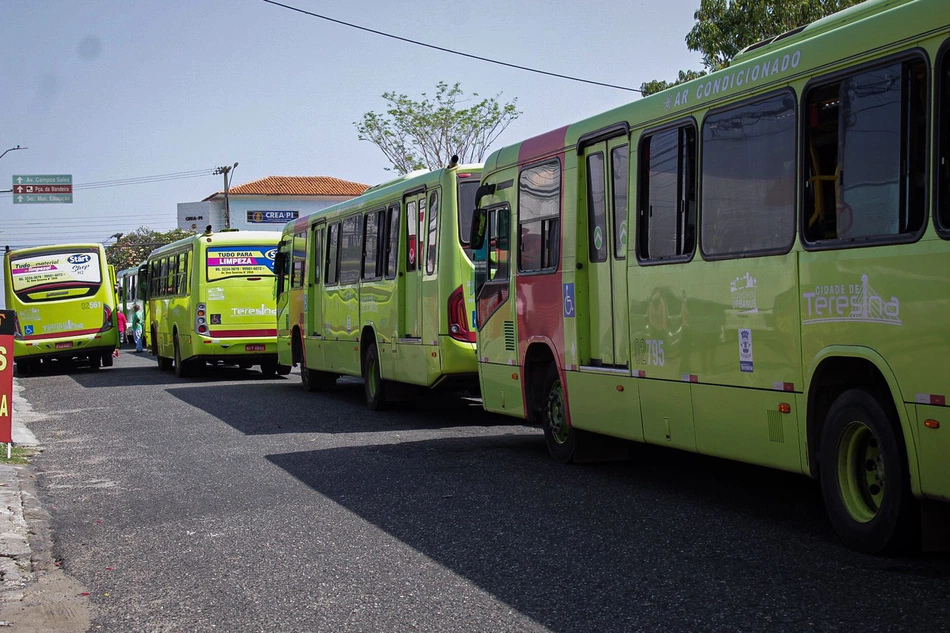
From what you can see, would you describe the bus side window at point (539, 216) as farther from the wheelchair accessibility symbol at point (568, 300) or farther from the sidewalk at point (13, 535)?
the sidewalk at point (13, 535)

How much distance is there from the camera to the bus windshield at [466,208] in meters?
13.9

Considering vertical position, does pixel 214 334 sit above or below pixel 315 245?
below

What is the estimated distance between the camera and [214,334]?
24.4 m

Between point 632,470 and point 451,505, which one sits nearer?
point 451,505

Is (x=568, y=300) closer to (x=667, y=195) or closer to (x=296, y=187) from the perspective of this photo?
(x=667, y=195)

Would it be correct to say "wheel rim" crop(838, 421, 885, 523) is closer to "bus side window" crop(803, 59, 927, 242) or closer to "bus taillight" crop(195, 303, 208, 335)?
"bus side window" crop(803, 59, 927, 242)

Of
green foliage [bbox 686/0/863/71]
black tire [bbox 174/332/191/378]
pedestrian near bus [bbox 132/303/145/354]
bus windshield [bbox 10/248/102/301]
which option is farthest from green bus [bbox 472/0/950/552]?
pedestrian near bus [bbox 132/303/145/354]

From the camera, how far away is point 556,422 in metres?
10.9

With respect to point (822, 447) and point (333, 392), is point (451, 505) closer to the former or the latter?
point (822, 447)

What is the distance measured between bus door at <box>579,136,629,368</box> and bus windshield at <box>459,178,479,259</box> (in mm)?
3911

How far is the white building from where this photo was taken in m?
106

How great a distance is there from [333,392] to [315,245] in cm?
255

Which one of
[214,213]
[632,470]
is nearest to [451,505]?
[632,470]

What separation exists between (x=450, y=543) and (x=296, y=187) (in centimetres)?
10283
